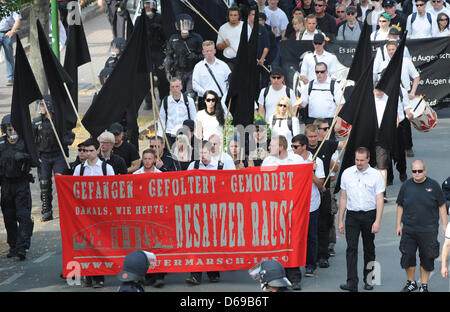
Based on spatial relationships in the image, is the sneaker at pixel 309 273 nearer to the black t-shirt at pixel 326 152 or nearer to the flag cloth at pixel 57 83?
the black t-shirt at pixel 326 152

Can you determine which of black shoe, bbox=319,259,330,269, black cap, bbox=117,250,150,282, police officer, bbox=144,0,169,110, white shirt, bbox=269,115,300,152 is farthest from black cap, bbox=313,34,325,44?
black cap, bbox=117,250,150,282

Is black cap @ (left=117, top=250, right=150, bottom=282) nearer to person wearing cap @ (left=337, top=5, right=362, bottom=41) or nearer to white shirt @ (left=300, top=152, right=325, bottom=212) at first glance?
white shirt @ (left=300, top=152, right=325, bottom=212)

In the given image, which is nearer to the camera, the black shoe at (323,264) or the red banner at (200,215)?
the red banner at (200,215)

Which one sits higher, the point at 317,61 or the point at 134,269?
the point at 317,61

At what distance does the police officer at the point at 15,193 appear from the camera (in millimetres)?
13547

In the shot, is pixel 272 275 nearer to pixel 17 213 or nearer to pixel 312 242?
pixel 312 242

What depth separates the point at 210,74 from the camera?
16.9 meters

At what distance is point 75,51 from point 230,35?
168 inches

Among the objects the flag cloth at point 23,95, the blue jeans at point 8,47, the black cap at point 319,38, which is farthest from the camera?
the blue jeans at point 8,47

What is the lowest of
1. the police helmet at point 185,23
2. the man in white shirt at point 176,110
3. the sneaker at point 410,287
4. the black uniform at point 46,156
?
the sneaker at point 410,287

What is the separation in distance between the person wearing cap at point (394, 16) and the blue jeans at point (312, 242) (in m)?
9.37

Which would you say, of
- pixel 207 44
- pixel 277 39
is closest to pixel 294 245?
pixel 207 44

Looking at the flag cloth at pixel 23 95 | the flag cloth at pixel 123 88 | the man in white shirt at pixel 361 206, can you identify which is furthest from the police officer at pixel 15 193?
the man in white shirt at pixel 361 206

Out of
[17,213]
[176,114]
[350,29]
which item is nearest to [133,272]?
[17,213]
